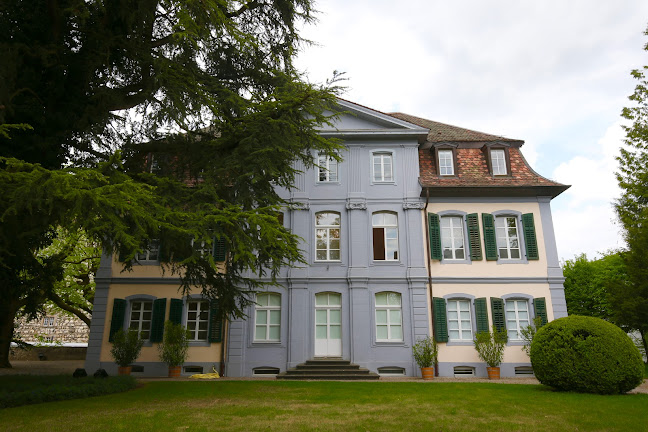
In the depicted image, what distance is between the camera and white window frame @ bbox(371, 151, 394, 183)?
56.8 ft

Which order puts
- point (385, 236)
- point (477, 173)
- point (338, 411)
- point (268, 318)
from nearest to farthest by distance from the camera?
point (338, 411)
point (268, 318)
point (385, 236)
point (477, 173)

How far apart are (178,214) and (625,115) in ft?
60.0

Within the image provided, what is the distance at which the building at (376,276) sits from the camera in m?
15.6

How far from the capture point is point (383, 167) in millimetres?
17453

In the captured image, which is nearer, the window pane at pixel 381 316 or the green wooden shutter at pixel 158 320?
the green wooden shutter at pixel 158 320

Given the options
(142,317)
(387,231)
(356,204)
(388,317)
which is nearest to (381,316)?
(388,317)

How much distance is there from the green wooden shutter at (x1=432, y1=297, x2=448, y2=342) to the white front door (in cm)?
326

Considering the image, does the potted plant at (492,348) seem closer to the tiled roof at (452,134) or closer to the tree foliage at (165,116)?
the tiled roof at (452,134)

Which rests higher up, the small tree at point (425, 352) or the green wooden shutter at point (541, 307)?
the green wooden shutter at point (541, 307)

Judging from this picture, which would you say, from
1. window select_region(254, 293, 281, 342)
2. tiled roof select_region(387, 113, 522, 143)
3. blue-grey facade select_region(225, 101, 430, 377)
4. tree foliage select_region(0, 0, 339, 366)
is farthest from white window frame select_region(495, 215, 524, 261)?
tree foliage select_region(0, 0, 339, 366)

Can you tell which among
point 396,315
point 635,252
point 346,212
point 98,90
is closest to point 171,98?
point 98,90

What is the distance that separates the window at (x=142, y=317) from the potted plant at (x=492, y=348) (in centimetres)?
1128

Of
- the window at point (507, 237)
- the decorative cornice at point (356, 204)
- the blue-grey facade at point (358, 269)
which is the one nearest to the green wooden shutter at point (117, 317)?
the blue-grey facade at point (358, 269)

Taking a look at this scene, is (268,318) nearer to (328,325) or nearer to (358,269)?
(328,325)
